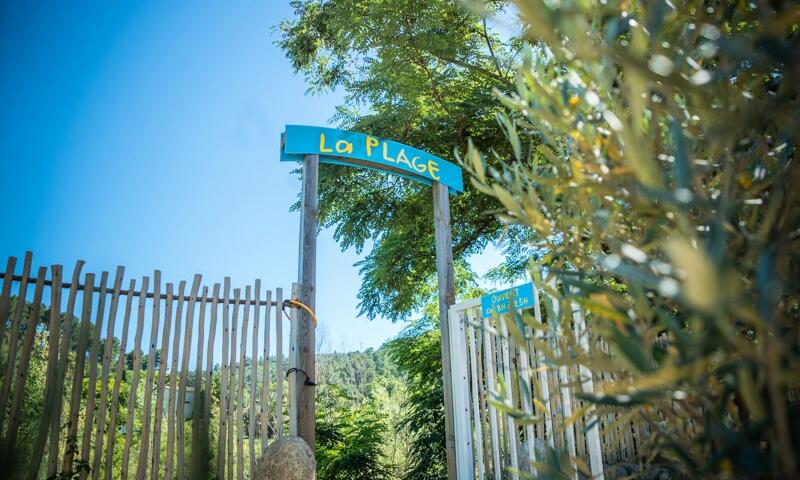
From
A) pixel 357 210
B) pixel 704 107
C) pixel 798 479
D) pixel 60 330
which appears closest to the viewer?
pixel 798 479

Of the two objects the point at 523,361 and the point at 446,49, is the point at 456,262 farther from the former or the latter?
the point at 523,361

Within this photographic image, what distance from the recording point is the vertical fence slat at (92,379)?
10.9ft

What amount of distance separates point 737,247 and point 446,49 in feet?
23.9

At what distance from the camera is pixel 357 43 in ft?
23.9

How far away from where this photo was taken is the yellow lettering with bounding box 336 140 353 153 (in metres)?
4.21

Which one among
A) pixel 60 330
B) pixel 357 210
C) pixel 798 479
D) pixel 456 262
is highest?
pixel 357 210

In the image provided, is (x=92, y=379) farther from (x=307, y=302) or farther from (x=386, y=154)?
(x=386, y=154)

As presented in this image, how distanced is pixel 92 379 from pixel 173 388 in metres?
0.57

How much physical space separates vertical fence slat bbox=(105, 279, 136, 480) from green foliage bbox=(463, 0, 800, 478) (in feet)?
11.8

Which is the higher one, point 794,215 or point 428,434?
point 794,215

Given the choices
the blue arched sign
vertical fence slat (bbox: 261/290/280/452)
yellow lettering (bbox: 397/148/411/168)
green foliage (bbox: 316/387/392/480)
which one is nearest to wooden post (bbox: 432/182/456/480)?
the blue arched sign

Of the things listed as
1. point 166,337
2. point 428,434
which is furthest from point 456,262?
point 166,337

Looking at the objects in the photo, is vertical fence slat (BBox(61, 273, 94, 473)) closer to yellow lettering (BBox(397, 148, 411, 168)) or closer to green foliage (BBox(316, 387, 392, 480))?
yellow lettering (BBox(397, 148, 411, 168))

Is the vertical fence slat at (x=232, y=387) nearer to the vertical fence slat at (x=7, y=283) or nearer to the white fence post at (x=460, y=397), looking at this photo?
the vertical fence slat at (x=7, y=283)
